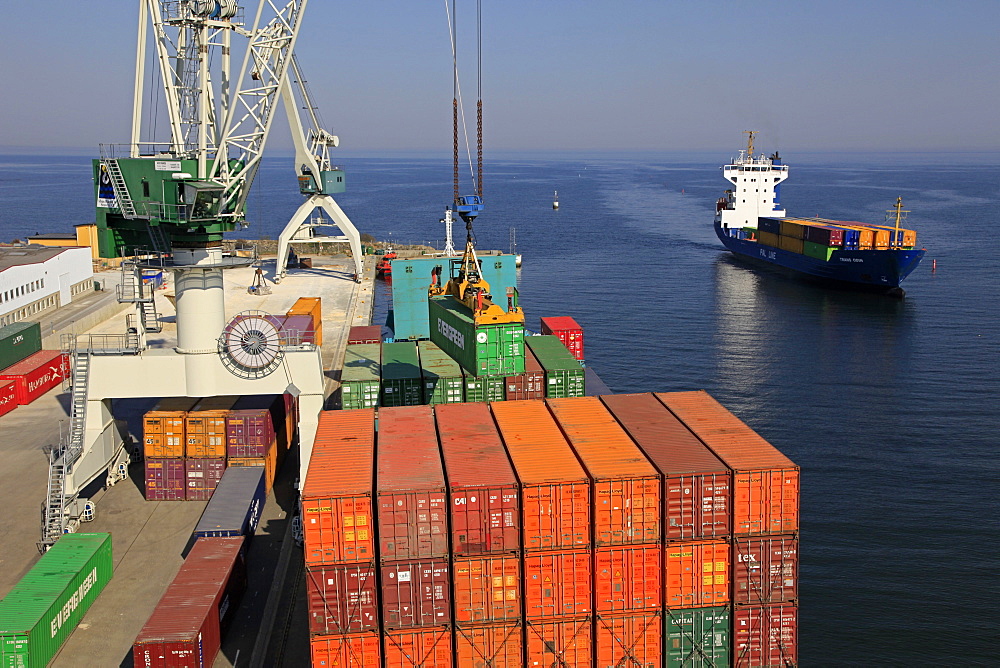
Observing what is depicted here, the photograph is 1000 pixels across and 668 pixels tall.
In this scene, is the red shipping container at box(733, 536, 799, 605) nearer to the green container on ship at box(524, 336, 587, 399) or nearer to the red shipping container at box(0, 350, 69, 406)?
the green container on ship at box(524, 336, 587, 399)

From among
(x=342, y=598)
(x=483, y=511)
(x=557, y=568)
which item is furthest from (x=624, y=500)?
(x=342, y=598)

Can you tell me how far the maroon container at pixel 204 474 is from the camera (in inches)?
1244

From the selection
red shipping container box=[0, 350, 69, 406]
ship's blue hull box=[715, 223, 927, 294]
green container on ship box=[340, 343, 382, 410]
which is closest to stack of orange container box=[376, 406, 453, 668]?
green container on ship box=[340, 343, 382, 410]

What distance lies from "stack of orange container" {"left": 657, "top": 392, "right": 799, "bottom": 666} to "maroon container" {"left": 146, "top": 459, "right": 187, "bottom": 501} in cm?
2055

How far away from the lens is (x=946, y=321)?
6956 cm

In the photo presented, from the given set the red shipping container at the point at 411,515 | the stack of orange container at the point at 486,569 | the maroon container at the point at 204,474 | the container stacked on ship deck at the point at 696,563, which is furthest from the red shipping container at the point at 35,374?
the container stacked on ship deck at the point at 696,563

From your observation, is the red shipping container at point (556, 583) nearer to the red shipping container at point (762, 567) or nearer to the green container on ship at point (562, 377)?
the red shipping container at point (762, 567)

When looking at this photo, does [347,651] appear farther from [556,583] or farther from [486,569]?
[556,583]

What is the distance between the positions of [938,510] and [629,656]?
19.1m

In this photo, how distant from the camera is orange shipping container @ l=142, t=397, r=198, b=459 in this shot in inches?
1222

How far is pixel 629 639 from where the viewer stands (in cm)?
2067

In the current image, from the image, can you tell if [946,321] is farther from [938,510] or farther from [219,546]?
[219,546]

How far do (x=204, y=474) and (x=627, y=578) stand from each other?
17.9 meters

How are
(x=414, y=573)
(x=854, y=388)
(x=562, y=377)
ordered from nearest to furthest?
(x=414, y=573)
(x=562, y=377)
(x=854, y=388)
